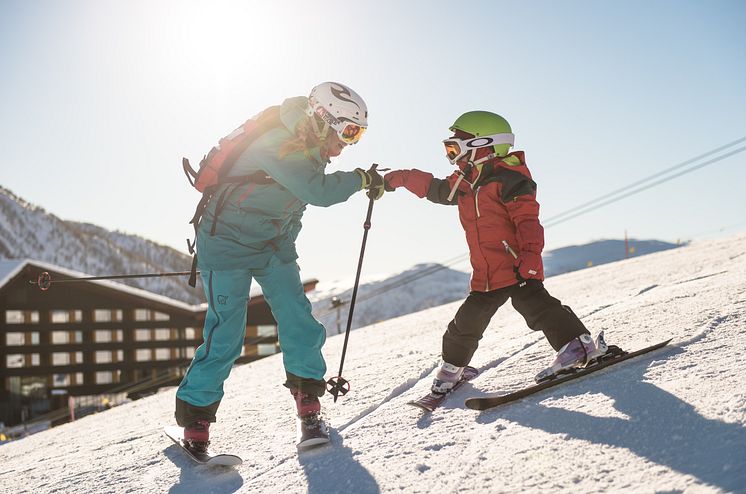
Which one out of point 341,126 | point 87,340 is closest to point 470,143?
point 341,126

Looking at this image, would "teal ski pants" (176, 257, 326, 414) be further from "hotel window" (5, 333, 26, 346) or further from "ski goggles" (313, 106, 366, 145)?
"hotel window" (5, 333, 26, 346)

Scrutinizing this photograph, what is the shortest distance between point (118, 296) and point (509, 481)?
3858cm

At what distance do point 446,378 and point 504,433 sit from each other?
31.8 inches

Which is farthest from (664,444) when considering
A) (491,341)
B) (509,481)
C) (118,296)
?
(118,296)

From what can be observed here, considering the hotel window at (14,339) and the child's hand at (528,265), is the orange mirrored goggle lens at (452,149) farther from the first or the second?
the hotel window at (14,339)

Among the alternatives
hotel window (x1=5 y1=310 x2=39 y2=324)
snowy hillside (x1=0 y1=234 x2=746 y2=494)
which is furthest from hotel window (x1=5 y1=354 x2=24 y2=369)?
snowy hillside (x1=0 y1=234 x2=746 y2=494)

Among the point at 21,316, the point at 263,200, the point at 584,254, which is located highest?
the point at 584,254

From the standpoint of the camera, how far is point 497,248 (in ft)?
10.2

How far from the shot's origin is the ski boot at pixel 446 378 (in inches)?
123

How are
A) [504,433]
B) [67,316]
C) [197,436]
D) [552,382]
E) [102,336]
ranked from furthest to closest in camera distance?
[102,336]
[67,316]
[197,436]
[552,382]
[504,433]

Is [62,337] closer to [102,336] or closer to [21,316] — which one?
[102,336]

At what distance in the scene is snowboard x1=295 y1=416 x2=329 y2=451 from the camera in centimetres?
276

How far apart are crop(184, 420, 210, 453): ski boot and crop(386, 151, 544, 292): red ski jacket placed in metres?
1.56

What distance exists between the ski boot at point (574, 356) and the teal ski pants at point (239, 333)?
45.0 inches
